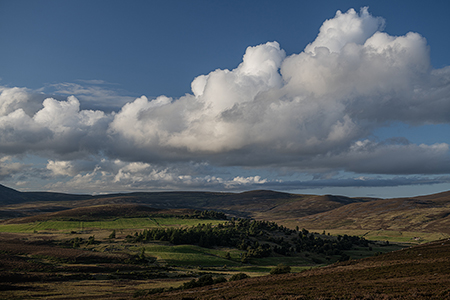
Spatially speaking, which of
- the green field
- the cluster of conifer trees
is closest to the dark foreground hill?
the green field

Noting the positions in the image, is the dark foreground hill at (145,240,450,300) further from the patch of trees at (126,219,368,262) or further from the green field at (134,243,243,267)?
the patch of trees at (126,219,368,262)

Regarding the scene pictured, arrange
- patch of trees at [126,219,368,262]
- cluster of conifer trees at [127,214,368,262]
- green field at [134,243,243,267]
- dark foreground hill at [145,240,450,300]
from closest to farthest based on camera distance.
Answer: dark foreground hill at [145,240,450,300]
green field at [134,243,243,267]
patch of trees at [126,219,368,262]
cluster of conifer trees at [127,214,368,262]

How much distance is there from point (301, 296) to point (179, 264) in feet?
277

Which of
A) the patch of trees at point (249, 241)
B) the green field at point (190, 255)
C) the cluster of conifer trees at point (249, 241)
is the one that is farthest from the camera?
the cluster of conifer trees at point (249, 241)

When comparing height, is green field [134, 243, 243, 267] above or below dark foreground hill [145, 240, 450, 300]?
below

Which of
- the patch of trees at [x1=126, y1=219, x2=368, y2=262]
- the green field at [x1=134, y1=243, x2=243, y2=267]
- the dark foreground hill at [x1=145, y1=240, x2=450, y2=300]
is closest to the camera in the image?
the dark foreground hill at [x1=145, y1=240, x2=450, y2=300]

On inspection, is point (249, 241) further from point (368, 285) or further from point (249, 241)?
point (368, 285)

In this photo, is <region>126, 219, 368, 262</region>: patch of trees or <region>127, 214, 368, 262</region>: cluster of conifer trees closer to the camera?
<region>126, 219, 368, 262</region>: patch of trees

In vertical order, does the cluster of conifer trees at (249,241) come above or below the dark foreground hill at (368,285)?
below

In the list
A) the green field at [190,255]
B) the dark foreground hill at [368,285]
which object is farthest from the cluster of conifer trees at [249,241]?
the dark foreground hill at [368,285]

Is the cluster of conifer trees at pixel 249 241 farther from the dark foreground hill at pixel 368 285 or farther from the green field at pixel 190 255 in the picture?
the dark foreground hill at pixel 368 285

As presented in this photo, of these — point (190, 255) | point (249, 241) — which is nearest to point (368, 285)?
point (190, 255)

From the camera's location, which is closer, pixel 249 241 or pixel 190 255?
pixel 190 255

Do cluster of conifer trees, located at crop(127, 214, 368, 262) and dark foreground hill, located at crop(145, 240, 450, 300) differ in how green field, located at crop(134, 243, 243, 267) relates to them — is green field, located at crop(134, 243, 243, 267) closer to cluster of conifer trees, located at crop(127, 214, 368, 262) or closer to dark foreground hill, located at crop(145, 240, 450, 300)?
cluster of conifer trees, located at crop(127, 214, 368, 262)
